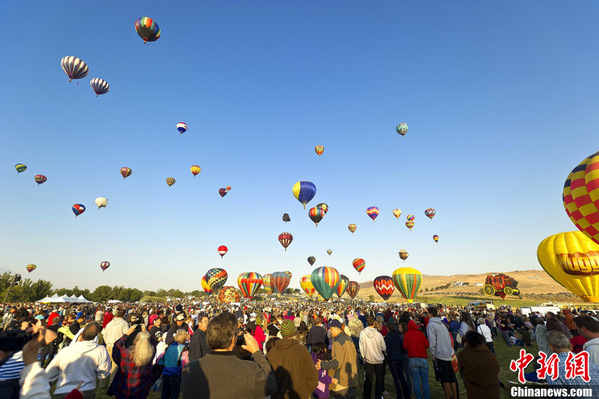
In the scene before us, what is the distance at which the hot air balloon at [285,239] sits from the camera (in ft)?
148

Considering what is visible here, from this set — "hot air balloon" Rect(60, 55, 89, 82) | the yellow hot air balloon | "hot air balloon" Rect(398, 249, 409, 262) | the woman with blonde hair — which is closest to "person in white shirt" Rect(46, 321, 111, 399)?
the woman with blonde hair

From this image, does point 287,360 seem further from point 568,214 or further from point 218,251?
point 218,251

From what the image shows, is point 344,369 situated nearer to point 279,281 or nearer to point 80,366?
point 80,366

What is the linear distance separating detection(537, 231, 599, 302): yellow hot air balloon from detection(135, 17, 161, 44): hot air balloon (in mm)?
44122

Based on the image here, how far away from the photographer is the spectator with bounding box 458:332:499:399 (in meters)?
4.95

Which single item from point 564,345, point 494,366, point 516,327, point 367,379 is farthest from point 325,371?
point 516,327

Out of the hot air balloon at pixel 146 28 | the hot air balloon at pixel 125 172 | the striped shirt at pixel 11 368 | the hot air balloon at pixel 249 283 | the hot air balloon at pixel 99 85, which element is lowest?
the hot air balloon at pixel 249 283

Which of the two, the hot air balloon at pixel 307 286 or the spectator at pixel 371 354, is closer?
the spectator at pixel 371 354

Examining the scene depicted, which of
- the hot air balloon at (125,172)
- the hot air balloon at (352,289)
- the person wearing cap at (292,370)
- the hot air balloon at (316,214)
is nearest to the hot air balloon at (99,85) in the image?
the hot air balloon at (125,172)

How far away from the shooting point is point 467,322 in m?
9.96

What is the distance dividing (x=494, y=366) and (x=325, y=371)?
9.46 feet

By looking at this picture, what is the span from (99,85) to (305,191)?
24688mm

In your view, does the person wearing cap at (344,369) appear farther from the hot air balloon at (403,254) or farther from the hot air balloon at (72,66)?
the hot air balloon at (403,254)

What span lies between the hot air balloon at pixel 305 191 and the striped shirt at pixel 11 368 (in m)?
31.5
